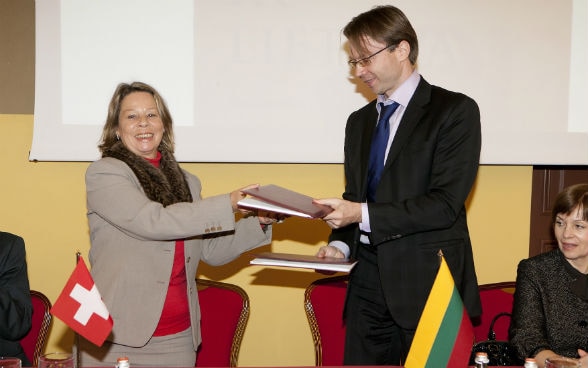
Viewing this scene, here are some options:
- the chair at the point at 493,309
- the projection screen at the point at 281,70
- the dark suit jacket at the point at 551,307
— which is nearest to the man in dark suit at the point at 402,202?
the dark suit jacket at the point at 551,307

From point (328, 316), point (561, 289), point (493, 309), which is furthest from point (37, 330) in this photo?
point (561, 289)

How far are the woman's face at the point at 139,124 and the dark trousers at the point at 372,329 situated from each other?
0.99 m

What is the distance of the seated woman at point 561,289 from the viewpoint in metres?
2.70

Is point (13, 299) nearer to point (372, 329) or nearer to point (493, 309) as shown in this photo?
point (372, 329)

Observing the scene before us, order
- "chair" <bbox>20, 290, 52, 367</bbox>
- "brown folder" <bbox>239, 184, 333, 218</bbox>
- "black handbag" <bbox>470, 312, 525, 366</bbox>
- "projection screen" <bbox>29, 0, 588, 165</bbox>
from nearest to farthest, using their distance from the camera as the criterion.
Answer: "brown folder" <bbox>239, 184, 333, 218</bbox> → "black handbag" <bbox>470, 312, 525, 366</bbox> → "chair" <bbox>20, 290, 52, 367</bbox> → "projection screen" <bbox>29, 0, 588, 165</bbox>

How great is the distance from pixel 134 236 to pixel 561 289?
1.73 m

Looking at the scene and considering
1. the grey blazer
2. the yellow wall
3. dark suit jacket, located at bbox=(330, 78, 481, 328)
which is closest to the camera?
the grey blazer

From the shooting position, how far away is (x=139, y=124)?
2.70 meters

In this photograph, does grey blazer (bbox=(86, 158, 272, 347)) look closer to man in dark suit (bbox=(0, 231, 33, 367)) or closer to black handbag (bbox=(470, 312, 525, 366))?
man in dark suit (bbox=(0, 231, 33, 367))

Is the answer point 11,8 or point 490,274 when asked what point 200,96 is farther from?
point 490,274

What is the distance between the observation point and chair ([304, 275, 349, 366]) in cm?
320

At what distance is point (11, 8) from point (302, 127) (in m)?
1.68

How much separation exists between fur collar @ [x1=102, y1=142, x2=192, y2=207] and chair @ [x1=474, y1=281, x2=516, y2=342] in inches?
62.8

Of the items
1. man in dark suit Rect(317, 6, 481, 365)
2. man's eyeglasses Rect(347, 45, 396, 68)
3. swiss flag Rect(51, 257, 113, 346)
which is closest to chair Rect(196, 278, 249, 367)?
man in dark suit Rect(317, 6, 481, 365)
